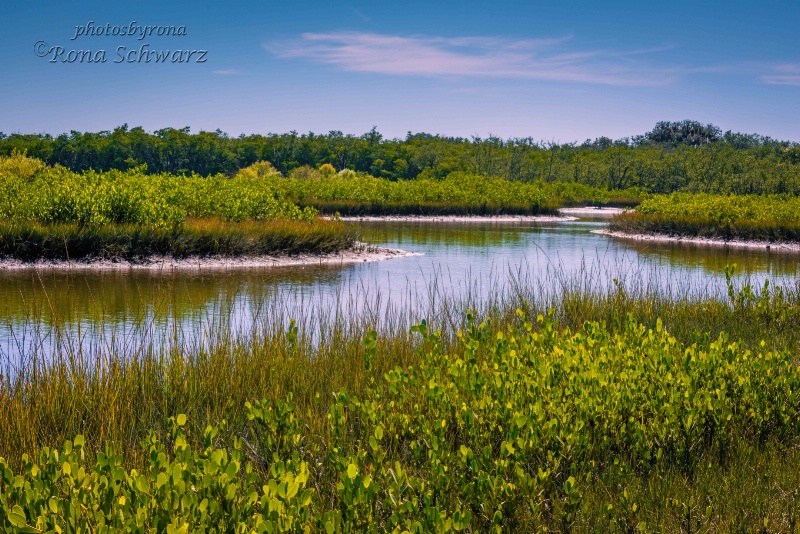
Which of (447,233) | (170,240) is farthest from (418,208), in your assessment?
(170,240)

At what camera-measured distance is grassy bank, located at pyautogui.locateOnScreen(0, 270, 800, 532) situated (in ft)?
11.3

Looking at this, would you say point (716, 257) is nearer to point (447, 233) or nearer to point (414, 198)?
point (447, 233)

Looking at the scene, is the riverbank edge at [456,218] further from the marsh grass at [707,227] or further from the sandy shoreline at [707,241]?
the sandy shoreline at [707,241]

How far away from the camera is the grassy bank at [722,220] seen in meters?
32.6

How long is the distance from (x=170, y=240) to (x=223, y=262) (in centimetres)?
152

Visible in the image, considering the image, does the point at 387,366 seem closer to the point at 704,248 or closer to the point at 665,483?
the point at 665,483

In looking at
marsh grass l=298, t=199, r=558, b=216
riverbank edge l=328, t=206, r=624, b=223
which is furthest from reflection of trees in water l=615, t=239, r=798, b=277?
marsh grass l=298, t=199, r=558, b=216

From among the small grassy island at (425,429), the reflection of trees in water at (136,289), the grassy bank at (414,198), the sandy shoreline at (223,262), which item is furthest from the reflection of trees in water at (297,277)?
the grassy bank at (414,198)

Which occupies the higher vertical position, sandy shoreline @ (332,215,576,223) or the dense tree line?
the dense tree line

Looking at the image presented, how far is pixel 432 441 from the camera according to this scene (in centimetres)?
437

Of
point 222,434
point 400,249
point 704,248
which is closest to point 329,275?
point 400,249

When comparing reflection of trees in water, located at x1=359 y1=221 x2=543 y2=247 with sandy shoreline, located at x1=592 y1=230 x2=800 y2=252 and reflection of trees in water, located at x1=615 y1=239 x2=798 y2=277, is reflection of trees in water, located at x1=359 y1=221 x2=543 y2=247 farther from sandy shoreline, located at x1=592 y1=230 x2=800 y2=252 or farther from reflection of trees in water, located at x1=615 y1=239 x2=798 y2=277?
reflection of trees in water, located at x1=615 y1=239 x2=798 y2=277

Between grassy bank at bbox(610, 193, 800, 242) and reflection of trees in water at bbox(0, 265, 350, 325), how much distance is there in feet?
68.3

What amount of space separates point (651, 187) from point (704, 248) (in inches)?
2234
